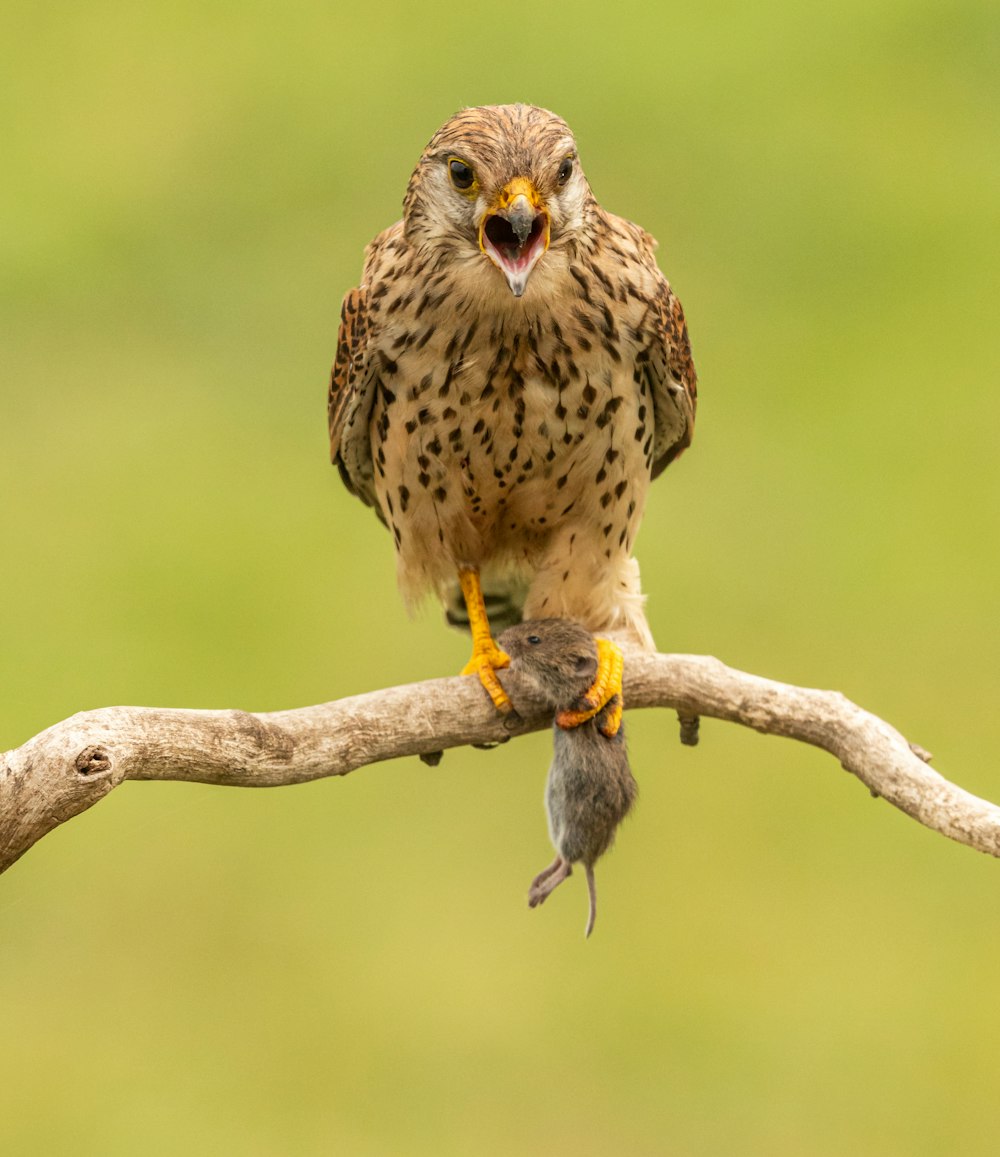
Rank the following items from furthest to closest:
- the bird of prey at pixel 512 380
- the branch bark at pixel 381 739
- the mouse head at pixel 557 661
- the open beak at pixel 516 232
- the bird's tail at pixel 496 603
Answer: the bird's tail at pixel 496 603 < the mouse head at pixel 557 661 < the bird of prey at pixel 512 380 < the open beak at pixel 516 232 < the branch bark at pixel 381 739

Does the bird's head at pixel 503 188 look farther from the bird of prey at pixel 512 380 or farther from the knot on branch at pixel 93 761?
the knot on branch at pixel 93 761

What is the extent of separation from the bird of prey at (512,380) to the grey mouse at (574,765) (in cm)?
A: 4

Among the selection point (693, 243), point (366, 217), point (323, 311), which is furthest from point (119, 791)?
point (693, 243)

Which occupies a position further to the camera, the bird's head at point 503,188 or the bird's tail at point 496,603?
the bird's tail at point 496,603

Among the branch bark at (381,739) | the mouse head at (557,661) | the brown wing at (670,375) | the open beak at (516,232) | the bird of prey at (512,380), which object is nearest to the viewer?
the branch bark at (381,739)

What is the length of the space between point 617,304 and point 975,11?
31.3 feet

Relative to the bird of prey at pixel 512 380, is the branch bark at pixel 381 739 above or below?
below

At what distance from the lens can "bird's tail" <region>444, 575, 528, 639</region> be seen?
164 inches

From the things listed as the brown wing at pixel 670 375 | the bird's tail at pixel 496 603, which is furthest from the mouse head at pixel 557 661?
the brown wing at pixel 670 375

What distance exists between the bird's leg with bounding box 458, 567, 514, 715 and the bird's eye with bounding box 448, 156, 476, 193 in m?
0.98

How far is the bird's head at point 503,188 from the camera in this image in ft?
10.2

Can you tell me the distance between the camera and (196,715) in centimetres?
304

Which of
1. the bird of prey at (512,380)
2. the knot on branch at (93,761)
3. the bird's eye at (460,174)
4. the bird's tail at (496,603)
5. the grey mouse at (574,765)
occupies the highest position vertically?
the bird's eye at (460,174)

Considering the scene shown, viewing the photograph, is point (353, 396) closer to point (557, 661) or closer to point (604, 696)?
point (557, 661)
